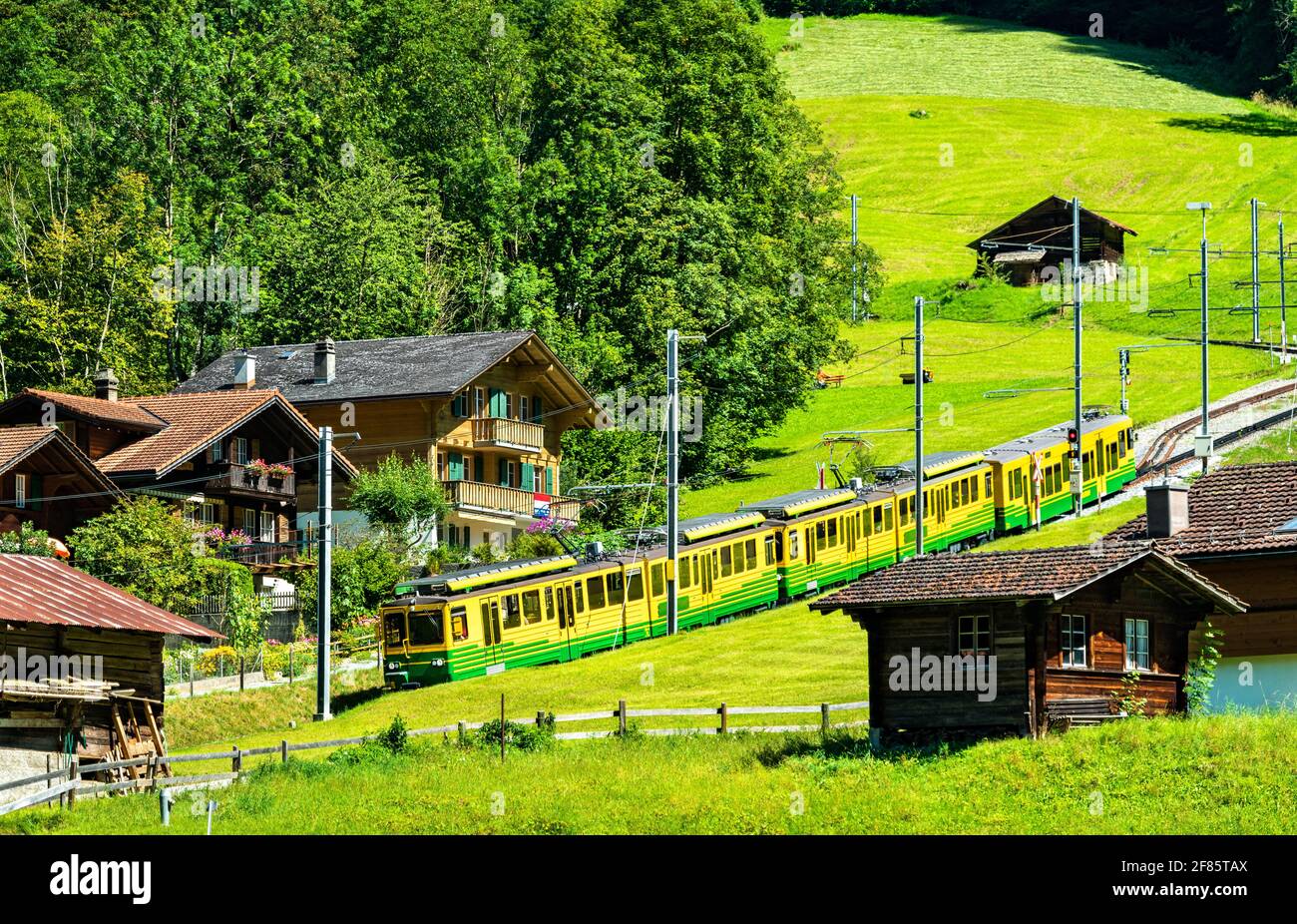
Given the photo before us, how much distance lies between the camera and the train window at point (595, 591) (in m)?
50.6

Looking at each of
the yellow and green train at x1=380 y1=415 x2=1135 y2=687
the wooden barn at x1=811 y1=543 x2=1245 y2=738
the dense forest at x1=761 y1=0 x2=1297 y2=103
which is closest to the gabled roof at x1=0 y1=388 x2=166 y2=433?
the yellow and green train at x1=380 y1=415 x2=1135 y2=687

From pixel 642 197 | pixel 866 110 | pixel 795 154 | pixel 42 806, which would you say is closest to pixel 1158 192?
pixel 866 110

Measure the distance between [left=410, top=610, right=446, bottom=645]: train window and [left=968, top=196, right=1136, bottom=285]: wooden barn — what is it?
229ft

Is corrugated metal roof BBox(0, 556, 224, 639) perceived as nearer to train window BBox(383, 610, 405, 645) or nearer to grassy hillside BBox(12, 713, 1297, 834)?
grassy hillside BBox(12, 713, 1297, 834)

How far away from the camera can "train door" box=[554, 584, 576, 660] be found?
49.8 metres

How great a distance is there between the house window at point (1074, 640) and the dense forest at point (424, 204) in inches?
1451

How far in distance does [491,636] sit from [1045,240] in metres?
71.1

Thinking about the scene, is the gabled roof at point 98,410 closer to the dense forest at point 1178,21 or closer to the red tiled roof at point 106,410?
the red tiled roof at point 106,410

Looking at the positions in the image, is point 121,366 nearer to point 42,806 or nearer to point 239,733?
point 239,733

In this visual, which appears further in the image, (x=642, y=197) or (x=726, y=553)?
(x=642, y=197)

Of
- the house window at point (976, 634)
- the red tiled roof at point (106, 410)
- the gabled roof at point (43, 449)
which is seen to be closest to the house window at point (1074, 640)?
the house window at point (976, 634)

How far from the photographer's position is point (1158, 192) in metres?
128

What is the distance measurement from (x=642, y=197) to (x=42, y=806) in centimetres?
4726

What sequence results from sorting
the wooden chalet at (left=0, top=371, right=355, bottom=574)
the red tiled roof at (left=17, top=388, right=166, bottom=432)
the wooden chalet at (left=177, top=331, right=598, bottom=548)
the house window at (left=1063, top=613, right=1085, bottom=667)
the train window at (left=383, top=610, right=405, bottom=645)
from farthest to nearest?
the wooden chalet at (left=177, top=331, right=598, bottom=548) < the red tiled roof at (left=17, top=388, right=166, bottom=432) < the wooden chalet at (left=0, top=371, right=355, bottom=574) < the train window at (left=383, top=610, right=405, bottom=645) < the house window at (left=1063, top=613, right=1085, bottom=667)
